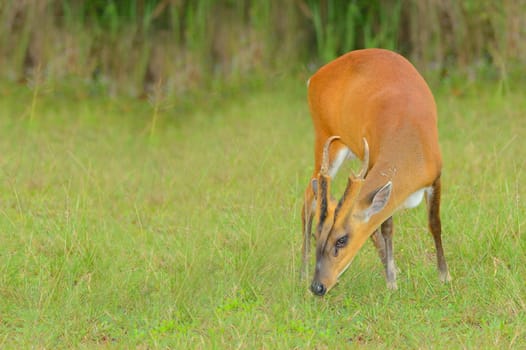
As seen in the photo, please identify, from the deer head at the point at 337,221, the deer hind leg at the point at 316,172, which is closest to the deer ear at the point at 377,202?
the deer head at the point at 337,221

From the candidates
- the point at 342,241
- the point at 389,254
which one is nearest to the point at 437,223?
the point at 389,254

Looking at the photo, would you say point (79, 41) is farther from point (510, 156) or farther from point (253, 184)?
point (510, 156)

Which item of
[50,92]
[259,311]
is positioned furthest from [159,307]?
[50,92]

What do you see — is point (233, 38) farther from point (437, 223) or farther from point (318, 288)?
point (318, 288)

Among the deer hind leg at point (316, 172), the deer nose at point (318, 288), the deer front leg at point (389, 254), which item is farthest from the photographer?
the deer hind leg at point (316, 172)

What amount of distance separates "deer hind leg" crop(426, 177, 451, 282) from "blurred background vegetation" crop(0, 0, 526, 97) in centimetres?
431

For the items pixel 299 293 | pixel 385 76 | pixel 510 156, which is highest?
pixel 385 76

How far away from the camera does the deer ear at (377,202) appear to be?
5.76 metres

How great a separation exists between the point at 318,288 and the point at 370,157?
122 cm

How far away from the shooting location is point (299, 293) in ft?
19.3

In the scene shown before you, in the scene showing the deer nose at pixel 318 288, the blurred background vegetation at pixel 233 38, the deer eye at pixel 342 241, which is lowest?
the blurred background vegetation at pixel 233 38

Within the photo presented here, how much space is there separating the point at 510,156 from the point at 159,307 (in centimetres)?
426

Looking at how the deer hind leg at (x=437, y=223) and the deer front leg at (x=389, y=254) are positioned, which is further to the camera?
the deer hind leg at (x=437, y=223)

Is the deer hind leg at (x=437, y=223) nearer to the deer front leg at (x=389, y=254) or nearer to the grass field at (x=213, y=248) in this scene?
the grass field at (x=213, y=248)
